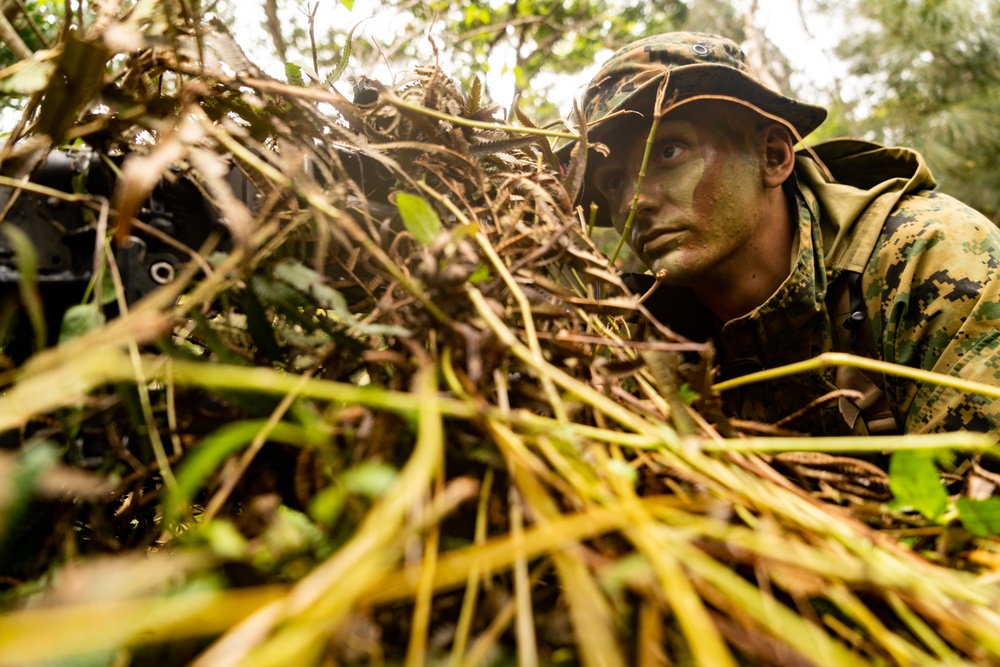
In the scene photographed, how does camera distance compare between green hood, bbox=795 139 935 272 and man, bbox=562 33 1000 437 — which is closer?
man, bbox=562 33 1000 437

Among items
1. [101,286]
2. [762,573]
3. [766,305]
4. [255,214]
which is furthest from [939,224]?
[101,286]

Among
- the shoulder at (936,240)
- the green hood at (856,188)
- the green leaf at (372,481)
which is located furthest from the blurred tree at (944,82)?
the green leaf at (372,481)

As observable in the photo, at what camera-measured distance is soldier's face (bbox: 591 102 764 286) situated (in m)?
1.55

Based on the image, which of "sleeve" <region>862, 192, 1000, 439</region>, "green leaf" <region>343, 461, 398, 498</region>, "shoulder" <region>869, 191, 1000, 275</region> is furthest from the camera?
"shoulder" <region>869, 191, 1000, 275</region>

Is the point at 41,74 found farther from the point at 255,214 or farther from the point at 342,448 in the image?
the point at 342,448

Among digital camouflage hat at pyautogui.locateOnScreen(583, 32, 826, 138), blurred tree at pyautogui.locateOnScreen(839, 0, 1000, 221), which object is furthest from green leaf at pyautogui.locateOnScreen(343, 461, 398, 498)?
blurred tree at pyautogui.locateOnScreen(839, 0, 1000, 221)

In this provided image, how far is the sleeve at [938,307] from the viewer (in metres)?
1.36

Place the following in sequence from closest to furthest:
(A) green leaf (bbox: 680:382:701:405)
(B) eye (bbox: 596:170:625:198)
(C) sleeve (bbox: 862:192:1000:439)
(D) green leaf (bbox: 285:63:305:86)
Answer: (A) green leaf (bbox: 680:382:701:405), (D) green leaf (bbox: 285:63:305:86), (C) sleeve (bbox: 862:192:1000:439), (B) eye (bbox: 596:170:625:198)

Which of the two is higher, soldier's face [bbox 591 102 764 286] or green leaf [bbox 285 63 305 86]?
green leaf [bbox 285 63 305 86]

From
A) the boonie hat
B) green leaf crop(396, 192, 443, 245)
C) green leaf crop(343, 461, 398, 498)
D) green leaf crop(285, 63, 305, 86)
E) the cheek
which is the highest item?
the boonie hat

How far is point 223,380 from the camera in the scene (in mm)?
406

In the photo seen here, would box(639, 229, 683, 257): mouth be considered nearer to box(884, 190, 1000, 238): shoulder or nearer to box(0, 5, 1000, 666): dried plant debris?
box(884, 190, 1000, 238): shoulder

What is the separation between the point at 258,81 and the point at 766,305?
1490 millimetres

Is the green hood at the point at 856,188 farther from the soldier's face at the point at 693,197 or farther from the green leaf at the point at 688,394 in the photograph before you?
the green leaf at the point at 688,394
